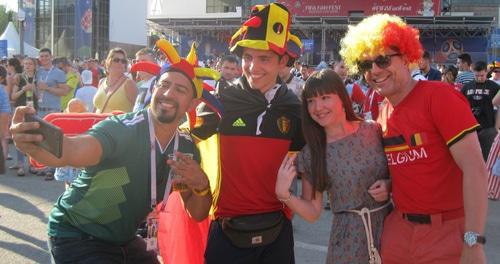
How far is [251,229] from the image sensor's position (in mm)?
3000

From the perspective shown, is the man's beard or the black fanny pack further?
the black fanny pack

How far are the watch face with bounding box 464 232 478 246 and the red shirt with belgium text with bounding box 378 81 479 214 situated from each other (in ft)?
0.60

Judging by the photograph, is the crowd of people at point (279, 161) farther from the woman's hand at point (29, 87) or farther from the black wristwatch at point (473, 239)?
the woman's hand at point (29, 87)

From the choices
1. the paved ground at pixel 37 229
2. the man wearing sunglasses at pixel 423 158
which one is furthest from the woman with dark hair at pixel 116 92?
the man wearing sunglasses at pixel 423 158

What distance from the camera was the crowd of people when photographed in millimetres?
2451

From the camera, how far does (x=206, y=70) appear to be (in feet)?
9.50

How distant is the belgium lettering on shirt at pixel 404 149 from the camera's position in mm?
2471

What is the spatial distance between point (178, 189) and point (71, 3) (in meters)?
48.1

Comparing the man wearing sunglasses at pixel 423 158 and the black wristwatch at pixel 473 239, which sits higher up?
the man wearing sunglasses at pixel 423 158

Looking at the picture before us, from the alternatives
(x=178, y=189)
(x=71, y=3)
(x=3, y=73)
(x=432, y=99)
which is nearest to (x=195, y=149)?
(x=178, y=189)

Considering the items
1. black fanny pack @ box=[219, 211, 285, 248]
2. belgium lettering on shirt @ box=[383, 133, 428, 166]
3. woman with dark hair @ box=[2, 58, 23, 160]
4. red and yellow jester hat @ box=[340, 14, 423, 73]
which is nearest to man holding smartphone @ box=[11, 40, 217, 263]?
black fanny pack @ box=[219, 211, 285, 248]

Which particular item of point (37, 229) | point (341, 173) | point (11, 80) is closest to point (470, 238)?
point (341, 173)

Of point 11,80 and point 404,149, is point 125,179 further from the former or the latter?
point 11,80

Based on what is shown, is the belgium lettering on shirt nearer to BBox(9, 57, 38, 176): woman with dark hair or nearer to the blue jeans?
the blue jeans
